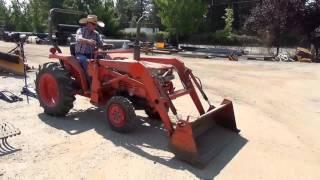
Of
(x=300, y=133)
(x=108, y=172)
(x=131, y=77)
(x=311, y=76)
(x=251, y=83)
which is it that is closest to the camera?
(x=108, y=172)

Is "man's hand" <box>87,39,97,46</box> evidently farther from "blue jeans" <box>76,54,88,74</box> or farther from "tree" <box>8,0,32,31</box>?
"tree" <box>8,0,32,31</box>

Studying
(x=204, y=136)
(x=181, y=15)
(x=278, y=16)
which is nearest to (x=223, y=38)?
(x=181, y=15)

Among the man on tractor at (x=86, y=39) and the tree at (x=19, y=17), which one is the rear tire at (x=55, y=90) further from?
the tree at (x=19, y=17)

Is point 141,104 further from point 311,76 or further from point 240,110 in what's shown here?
point 311,76

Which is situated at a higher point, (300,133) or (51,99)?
(51,99)

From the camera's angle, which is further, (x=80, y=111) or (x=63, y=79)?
(x=80, y=111)

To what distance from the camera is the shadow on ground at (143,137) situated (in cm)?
525

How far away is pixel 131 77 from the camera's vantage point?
6.32m

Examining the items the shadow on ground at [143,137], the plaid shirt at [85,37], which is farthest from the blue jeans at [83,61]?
the shadow on ground at [143,137]

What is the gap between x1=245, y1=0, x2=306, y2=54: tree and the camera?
25.3 meters

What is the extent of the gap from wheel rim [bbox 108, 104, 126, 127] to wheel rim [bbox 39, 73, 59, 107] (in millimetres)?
1429

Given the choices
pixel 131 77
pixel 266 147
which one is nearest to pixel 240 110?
pixel 266 147

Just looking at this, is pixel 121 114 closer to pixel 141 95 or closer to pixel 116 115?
pixel 116 115

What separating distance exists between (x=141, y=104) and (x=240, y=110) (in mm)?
2649
